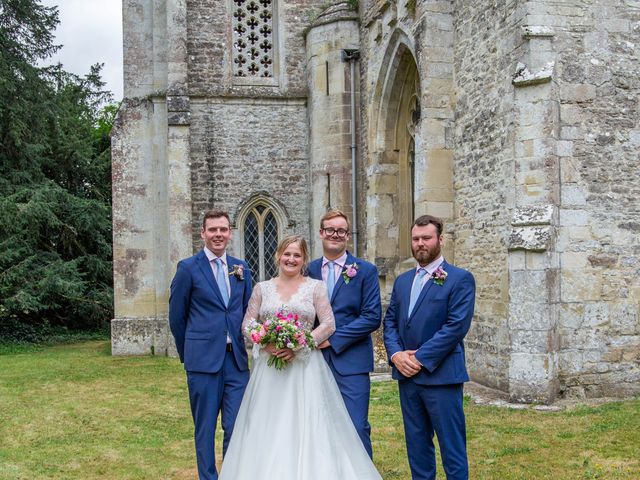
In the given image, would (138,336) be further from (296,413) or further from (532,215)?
(296,413)

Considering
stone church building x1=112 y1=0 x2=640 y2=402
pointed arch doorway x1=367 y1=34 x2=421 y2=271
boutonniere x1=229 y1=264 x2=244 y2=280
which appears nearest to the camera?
boutonniere x1=229 y1=264 x2=244 y2=280

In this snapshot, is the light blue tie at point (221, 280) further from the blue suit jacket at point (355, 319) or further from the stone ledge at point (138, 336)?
the stone ledge at point (138, 336)

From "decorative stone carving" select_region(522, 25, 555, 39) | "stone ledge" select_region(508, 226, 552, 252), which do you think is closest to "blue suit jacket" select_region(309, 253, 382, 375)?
"stone ledge" select_region(508, 226, 552, 252)

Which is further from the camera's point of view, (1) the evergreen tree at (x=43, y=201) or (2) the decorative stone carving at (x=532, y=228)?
(1) the evergreen tree at (x=43, y=201)

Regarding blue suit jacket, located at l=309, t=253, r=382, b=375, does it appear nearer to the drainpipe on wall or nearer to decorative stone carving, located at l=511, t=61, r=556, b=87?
decorative stone carving, located at l=511, t=61, r=556, b=87

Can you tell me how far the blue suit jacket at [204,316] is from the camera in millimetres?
5473

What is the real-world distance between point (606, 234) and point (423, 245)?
18.0 feet

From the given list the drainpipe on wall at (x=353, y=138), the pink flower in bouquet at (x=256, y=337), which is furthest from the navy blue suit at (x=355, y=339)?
the drainpipe on wall at (x=353, y=138)

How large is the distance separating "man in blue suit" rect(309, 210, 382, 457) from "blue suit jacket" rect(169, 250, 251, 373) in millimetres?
721

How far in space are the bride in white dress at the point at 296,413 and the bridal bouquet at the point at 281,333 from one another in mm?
63

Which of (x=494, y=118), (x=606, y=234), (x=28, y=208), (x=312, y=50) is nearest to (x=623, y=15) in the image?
(x=494, y=118)

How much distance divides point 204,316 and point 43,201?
15642 millimetres

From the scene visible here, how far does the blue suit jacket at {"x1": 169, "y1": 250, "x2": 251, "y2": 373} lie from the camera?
5.47 meters

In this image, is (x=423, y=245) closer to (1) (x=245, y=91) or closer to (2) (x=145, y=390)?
(2) (x=145, y=390)
